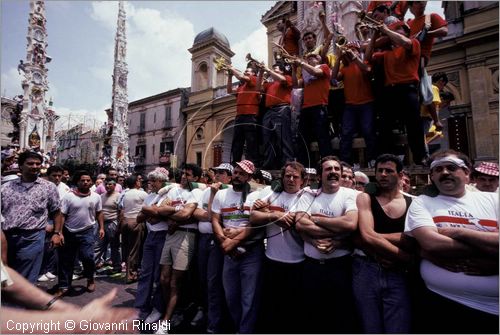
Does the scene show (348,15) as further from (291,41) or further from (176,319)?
(176,319)

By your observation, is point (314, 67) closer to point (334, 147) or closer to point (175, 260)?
point (334, 147)

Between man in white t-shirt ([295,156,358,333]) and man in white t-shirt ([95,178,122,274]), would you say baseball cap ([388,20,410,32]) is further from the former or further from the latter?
man in white t-shirt ([95,178,122,274])

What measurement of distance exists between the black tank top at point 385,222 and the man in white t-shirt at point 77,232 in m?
5.76

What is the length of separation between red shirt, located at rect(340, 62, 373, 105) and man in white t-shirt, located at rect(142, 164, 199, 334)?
3560 millimetres

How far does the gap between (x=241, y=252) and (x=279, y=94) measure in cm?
394

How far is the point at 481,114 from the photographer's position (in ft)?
45.3

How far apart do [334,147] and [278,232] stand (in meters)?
3.54

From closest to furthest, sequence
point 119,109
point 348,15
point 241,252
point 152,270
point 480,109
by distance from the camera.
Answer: point 241,252 → point 152,270 → point 348,15 → point 480,109 → point 119,109

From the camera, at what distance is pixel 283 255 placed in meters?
3.33

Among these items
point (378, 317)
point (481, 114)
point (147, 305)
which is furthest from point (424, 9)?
point (481, 114)

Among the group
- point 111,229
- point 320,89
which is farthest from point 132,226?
point 320,89

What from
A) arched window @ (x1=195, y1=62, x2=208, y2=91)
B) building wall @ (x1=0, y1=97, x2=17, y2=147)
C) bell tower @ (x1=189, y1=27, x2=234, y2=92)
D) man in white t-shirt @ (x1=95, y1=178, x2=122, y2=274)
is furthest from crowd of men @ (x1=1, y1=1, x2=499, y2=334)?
building wall @ (x1=0, y1=97, x2=17, y2=147)

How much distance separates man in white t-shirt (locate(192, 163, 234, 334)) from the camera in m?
3.82

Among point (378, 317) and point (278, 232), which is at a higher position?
point (278, 232)
